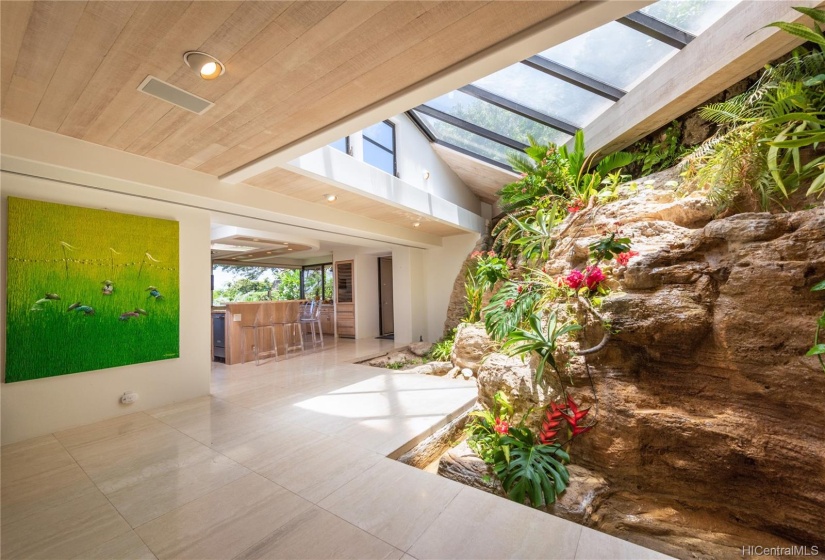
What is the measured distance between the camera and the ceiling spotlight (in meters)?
1.68

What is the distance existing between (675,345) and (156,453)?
3854mm

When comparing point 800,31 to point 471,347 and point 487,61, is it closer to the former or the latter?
point 487,61

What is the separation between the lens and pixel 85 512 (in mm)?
1764

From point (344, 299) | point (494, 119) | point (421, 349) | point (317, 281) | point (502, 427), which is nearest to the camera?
point (502, 427)

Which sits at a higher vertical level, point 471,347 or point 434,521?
point 471,347

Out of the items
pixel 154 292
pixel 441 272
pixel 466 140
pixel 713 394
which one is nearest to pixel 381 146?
pixel 466 140

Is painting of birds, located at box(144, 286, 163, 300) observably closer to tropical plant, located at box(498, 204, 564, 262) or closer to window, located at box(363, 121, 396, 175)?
window, located at box(363, 121, 396, 175)

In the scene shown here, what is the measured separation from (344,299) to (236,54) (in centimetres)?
753

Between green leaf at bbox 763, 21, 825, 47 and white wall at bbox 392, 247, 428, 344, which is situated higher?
green leaf at bbox 763, 21, 825, 47

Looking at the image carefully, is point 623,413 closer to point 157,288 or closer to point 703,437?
point 703,437

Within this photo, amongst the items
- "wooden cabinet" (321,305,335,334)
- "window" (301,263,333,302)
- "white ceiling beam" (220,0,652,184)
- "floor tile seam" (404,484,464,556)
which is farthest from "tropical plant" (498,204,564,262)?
"window" (301,263,333,302)

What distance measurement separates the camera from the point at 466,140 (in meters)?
5.89

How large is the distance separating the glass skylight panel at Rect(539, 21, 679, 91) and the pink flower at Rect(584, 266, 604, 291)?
230cm

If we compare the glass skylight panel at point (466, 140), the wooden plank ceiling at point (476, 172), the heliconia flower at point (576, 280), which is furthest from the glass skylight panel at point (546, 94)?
the heliconia flower at point (576, 280)
